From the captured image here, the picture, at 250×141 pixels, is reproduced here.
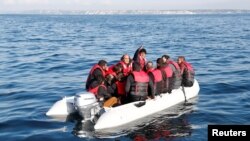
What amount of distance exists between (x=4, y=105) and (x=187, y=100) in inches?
265

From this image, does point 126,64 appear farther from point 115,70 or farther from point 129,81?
point 129,81

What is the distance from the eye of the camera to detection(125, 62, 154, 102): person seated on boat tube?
12.2m

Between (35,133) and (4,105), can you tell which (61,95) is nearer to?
(4,105)

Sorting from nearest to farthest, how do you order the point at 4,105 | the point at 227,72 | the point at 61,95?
1. the point at 4,105
2. the point at 61,95
3. the point at 227,72

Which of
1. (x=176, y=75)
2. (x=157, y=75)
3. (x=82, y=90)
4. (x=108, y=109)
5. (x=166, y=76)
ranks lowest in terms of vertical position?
(x=82, y=90)

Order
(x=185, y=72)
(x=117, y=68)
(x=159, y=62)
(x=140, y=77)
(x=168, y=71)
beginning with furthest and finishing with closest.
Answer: (x=185, y=72) < (x=168, y=71) < (x=159, y=62) < (x=117, y=68) < (x=140, y=77)

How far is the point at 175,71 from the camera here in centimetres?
1442

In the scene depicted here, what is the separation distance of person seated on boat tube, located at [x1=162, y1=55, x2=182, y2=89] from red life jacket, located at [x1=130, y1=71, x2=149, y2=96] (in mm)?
1952

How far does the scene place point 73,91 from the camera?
16.6 meters

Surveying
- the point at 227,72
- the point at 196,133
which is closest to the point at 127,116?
the point at 196,133

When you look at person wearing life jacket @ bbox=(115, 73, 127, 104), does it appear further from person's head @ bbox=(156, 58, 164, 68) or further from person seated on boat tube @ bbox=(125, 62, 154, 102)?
person's head @ bbox=(156, 58, 164, 68)

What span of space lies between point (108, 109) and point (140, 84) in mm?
1293

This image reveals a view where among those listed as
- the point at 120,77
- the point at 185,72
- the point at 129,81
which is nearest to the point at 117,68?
the point at 120,77

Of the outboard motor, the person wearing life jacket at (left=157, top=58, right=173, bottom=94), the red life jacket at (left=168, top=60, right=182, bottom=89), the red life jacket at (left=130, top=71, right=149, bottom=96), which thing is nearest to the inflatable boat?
the outboard motor
